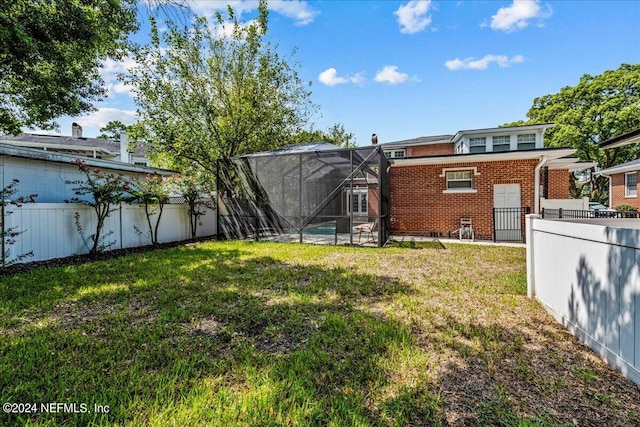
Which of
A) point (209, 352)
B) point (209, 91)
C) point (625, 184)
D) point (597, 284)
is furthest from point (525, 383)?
point (625, 184)

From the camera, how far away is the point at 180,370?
96.3 inches

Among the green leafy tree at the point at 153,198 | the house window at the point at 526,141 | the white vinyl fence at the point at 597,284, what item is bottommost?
the white vinyl fence at the point at 597,284

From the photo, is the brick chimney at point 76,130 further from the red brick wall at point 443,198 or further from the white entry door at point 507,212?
the white entry door at point 507,212

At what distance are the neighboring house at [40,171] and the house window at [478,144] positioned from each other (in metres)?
18.5

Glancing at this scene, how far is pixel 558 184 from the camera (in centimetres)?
1248

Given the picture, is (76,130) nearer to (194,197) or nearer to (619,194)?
(194,197)

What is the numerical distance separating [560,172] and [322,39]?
11.6m

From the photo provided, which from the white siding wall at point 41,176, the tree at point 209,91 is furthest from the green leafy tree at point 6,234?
the tree at point 209,91

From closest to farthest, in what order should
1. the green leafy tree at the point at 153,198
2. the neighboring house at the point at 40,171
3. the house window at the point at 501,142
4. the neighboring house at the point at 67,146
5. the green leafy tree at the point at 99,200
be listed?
1. the neighboring house at the point at 40,171
2. the green leafy tree at the point at 99,200
3. the green leafy tree at the point at 153,198
4. the house window at the point at 501,142
5. the neighboring house at the point at 67,146

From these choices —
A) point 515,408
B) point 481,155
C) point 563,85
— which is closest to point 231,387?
point 515,408

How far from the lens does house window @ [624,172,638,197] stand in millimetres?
17358

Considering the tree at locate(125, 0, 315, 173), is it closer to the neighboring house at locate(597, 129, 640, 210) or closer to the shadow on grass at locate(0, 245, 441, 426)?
the shadow on grass at locate(0, 245, 441, 426)

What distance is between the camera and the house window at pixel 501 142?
55.7ft

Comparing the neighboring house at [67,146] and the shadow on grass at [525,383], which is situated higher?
the neighboring house at [67,146]
